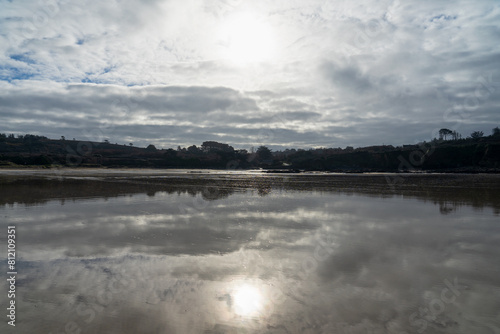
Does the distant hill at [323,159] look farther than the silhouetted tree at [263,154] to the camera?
No

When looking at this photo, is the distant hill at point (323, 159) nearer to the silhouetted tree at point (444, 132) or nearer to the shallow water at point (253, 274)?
the silhouetted tree at point (444, 132)

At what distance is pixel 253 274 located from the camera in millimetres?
7035

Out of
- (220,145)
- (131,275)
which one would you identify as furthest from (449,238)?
(220,145)

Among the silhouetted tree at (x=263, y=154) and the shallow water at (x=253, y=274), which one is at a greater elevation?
the silhouetted tree at (x=263, y=154)

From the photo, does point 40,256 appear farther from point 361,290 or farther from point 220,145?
point 220,145

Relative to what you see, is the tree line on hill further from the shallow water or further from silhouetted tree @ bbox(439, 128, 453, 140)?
the shallow water

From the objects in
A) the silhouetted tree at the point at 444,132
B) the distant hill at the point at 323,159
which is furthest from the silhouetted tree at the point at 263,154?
the silhouetted tree at the point at 444,132

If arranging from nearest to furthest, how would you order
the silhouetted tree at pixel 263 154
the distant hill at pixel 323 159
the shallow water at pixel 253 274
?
the shallow water at pixel 253 274
the distant hill at pixel 323 159
the silhouetted tree at pixel 263 154

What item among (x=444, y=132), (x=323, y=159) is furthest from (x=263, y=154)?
(x=444, y=132)

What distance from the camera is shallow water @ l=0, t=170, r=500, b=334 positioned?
16.4ft

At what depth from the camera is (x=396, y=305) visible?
554 centimetres

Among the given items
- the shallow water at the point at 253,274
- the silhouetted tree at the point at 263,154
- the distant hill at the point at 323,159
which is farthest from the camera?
the silhouetted tree at the point at 263,154

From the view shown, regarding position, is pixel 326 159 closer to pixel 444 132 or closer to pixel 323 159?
pixel 323 159

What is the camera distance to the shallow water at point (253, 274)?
196 inches
